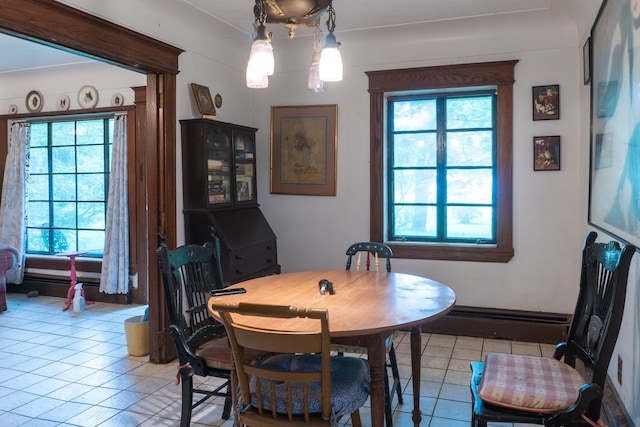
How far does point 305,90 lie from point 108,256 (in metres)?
2.84

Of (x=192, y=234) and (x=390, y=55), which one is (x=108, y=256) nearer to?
(x=192, y=234)

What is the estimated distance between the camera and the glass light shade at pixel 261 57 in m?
2.21

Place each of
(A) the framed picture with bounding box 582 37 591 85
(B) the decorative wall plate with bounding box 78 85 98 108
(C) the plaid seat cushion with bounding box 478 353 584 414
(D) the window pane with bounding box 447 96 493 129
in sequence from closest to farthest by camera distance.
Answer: (C) the plaid seat cushion with bounding box 478 353 584 414, (A) the framed picture with bounding box 582 37 591 85, (D) the window pane with bounding box 447 96 493 129, (B) the decorative wall plate with bounding box 78 85 98 108

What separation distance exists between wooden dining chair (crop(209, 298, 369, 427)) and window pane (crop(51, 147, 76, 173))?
4.75m

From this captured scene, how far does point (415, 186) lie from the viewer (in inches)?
176

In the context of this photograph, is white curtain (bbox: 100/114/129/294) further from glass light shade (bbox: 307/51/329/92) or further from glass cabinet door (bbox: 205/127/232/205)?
glass light shade (bbox: 307/51/329/92)

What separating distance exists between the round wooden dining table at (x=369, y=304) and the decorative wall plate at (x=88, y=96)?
12.4 ft

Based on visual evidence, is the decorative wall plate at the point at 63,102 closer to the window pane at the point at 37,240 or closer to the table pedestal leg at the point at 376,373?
the window pane at the point at 37,240

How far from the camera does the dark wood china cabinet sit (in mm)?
3820

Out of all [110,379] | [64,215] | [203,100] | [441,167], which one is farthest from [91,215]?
[441,167]

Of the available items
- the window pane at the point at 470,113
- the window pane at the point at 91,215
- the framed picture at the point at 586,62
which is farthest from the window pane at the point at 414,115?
the window pane at the point at 91,215

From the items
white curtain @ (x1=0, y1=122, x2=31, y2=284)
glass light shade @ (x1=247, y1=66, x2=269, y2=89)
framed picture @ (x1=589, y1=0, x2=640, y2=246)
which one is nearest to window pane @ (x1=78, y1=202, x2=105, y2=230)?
white curtain @ (x1=0, y1=122, x2=31, y2=284)

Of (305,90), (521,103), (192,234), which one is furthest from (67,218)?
(521,103)

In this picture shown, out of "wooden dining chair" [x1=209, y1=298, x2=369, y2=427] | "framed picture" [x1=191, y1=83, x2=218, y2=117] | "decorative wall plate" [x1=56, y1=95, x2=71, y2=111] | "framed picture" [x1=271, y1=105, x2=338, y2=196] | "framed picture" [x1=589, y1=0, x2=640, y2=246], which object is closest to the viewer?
"wooden dining chair" [x1=209, y1=298, x2=369, y2=427]
